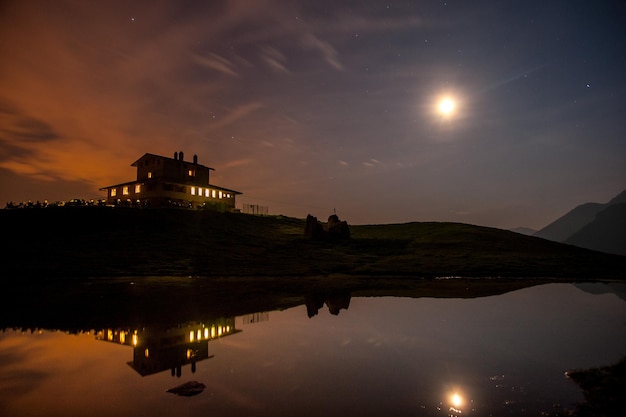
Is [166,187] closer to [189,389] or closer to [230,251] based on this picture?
[230,251]

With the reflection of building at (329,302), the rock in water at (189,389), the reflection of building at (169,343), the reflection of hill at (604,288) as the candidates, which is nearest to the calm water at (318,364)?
the reflection of building at (169,343)

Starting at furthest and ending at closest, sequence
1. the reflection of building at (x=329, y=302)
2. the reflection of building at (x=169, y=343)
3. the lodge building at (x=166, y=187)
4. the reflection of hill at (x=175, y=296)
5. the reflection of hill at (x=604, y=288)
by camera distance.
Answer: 1. the lodge building at (x=166, y=187)
2. the reflection of hill at (x=604, y=288)
3. the reflection of building at (x=329, y=302)
4. the reflection of hill at (x=175, y=296)
5. the reflection of building at (x=169, y=343)

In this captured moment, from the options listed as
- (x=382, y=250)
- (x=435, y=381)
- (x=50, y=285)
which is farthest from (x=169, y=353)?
(x=382, y=250)

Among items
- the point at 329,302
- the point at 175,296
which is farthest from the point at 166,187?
the point at 329,302

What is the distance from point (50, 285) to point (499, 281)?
40.8m

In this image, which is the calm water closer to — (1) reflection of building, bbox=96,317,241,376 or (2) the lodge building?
(1) reflection of building, bbox=96,317,241,376

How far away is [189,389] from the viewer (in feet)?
35.6

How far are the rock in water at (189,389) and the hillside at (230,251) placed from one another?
1151 inches

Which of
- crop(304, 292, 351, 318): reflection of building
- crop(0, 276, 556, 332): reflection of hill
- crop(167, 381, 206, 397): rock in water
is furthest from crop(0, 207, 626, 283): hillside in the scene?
crop(167, 381, 206, 397): rock in water

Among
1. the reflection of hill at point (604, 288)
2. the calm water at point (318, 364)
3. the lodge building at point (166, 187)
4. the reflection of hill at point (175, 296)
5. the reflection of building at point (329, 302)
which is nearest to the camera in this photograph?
the calm water at point (318, 364)

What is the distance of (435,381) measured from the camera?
11.6 meters

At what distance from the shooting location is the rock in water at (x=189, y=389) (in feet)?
34.9

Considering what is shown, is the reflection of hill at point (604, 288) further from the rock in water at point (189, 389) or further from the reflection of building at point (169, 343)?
the rock in water at point (189, 389)

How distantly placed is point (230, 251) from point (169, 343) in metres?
37.3
